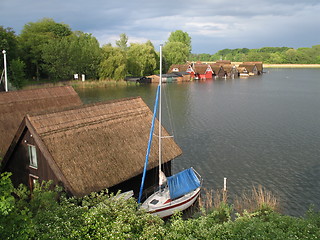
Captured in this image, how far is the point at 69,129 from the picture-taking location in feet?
52.8

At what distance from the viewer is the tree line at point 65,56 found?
68625mm

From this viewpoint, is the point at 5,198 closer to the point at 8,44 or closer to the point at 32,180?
the point at 32,180

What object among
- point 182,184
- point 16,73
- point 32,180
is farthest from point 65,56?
point 182,184

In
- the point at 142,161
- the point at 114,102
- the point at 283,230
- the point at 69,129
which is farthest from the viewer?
the point at 114,102

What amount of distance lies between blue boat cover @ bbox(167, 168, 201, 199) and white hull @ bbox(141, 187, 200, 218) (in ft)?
0.84

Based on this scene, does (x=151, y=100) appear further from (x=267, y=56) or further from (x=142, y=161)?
(x=267, y=56)

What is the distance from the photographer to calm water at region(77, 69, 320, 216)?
70.7 ft

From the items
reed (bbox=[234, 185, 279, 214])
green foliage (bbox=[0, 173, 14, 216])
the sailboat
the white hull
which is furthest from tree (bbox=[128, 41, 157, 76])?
green foliage (bbox=[0, 173, 14, 216])

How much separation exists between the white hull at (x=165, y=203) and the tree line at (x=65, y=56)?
4790cm

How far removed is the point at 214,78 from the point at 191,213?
81.3 m

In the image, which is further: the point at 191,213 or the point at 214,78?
the point at 214,78

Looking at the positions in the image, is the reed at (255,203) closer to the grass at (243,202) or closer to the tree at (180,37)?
the grass at (243,202)

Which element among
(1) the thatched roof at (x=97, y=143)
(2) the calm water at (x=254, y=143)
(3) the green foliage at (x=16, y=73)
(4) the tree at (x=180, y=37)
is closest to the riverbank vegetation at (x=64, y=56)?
(3) the green foliage at (x=16, y=73)

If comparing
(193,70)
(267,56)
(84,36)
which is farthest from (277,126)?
(267,56)
